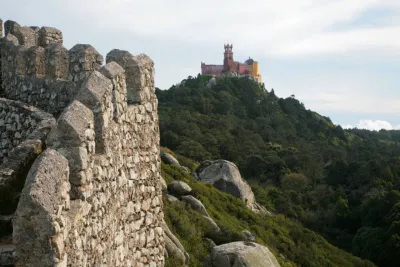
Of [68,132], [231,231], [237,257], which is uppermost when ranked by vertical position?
[68,132]

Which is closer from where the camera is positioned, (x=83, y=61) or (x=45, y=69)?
(x=83, y=61)

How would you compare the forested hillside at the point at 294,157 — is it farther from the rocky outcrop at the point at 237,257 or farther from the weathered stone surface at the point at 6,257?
the weathered stone surface at the point at 6,257

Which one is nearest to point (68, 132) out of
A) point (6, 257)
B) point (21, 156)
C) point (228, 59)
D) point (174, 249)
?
point (6, 257)

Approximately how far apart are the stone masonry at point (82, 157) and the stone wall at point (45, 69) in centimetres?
2

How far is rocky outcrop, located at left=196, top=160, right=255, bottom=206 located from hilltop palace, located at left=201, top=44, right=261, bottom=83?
82996 millimetres

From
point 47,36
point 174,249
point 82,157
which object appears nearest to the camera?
point 82,157

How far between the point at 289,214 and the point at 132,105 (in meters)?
39.6

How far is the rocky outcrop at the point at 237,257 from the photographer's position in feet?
42.4

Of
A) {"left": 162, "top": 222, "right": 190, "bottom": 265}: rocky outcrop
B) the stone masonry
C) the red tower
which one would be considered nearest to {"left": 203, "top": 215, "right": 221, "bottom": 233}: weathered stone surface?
{"left": 162, "top": 222, "right": 190, "bottom": 265}: rocky outcrop

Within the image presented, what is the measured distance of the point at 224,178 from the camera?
108 feet

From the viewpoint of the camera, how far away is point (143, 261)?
6.67 meters

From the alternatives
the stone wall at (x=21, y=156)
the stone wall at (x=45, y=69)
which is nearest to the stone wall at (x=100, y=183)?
the stone wall at (x=45, y=69)

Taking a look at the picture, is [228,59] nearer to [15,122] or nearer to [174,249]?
[174,249]

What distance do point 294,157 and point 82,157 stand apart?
2500 inches
